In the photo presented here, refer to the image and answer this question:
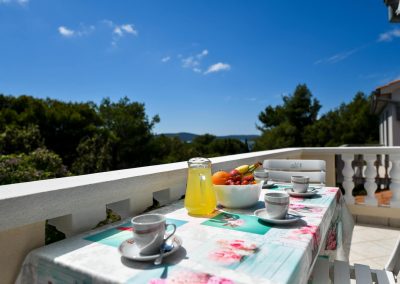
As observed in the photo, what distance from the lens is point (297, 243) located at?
2.31 ft

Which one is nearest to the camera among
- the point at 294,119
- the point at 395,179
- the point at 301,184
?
the point at 301,184

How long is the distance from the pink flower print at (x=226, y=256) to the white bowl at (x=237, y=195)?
39 centimetres

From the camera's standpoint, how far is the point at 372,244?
7.52 feet

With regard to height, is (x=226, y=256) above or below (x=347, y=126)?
below

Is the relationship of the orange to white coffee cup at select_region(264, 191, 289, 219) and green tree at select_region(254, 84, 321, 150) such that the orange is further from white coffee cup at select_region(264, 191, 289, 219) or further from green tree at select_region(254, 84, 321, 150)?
green tree at select_region(254, 84, 321, 150)

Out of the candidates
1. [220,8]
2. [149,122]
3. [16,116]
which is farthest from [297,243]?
[149,122]

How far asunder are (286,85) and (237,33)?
11350 mm

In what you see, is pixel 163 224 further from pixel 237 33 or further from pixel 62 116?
pixel 62 116

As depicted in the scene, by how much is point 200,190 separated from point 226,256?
358 mm

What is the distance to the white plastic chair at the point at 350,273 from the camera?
1.06m

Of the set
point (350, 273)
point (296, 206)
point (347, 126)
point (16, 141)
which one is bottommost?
point (350, 273)

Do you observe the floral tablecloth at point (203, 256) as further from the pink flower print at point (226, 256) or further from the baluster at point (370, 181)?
the baluster at point (370, 181)

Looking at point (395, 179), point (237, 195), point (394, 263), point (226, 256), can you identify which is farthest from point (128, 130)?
point (226, 256)

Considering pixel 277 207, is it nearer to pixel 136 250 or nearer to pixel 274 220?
pixel 274 220
